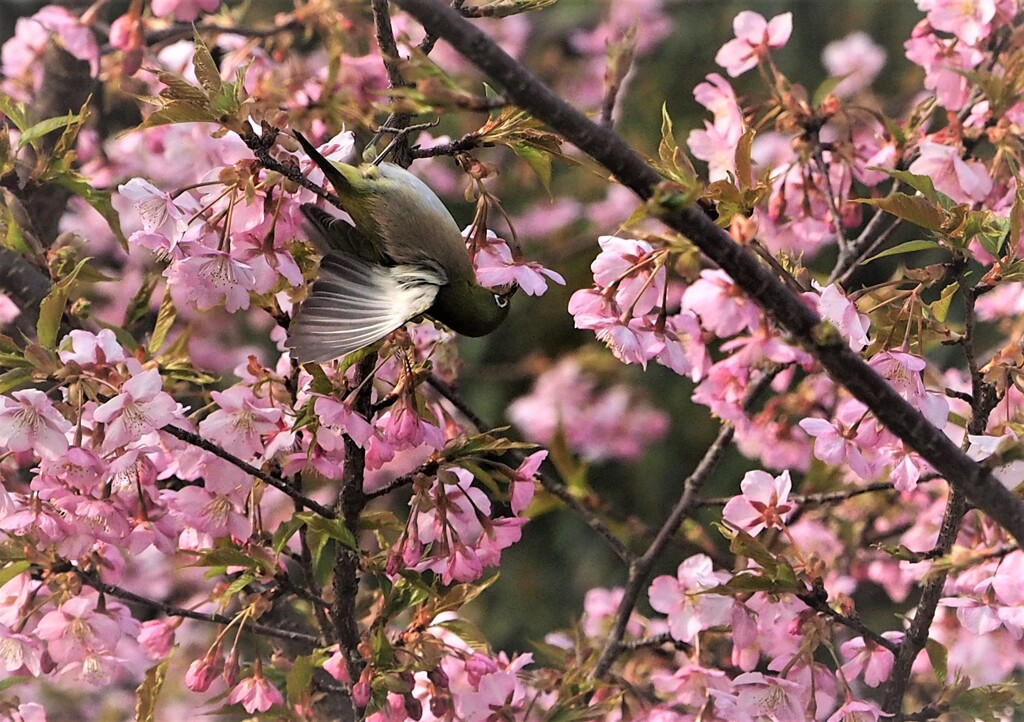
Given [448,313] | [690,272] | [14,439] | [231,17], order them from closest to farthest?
1. [14,439]
2. [448,313]
3. [690,272]
4. [231,17]

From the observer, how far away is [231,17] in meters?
1.67

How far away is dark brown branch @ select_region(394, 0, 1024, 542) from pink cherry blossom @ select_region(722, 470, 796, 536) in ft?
0.92

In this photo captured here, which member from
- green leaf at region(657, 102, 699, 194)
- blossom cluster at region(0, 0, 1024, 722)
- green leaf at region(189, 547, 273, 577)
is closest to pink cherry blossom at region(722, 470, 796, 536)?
blossom cluster at region(0, 0, 1024, 722)

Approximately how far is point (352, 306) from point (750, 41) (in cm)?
78

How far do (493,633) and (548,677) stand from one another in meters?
2.01

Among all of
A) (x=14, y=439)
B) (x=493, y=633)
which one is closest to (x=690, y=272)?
(x=14, y=439)

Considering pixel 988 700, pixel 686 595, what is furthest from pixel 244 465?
pixel 988 700

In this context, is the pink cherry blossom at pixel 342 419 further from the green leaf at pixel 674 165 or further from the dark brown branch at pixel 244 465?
the green leaf at pixel 674 165

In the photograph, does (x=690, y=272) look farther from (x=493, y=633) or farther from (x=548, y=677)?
(x=493, y=633)

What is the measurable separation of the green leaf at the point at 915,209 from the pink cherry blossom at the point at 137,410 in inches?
23.8

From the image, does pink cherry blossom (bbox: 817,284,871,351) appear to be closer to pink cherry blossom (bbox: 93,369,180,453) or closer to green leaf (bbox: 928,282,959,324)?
green leaf (bbox: 928,282,959,324)

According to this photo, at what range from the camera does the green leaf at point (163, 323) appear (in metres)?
1.17

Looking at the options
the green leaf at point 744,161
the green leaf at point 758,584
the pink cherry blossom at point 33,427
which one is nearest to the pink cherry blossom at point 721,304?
the green leaf at point 744,161

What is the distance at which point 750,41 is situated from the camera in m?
1.49
